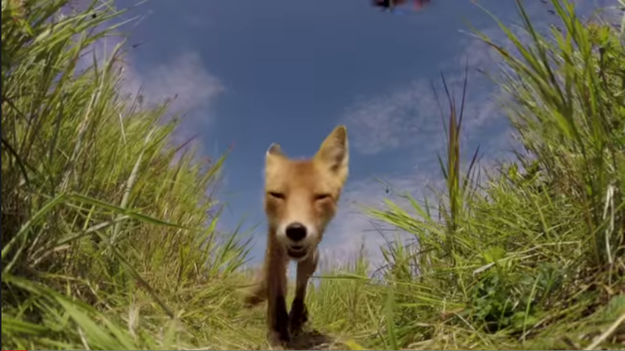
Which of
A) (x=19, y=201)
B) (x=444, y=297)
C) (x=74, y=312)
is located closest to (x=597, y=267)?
(x=444, y=297)

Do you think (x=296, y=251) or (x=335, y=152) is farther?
(x=335, y=152)

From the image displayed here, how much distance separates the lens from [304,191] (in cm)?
346

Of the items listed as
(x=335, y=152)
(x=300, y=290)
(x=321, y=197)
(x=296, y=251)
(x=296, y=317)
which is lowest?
(x=296, y=317)

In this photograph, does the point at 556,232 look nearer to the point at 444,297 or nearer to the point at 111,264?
the point at 444,297

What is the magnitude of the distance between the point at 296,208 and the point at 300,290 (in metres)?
0.99

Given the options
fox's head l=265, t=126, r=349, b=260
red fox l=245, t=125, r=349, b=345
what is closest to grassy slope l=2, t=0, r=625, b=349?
red fox l=245, t=125, r=349, b=345

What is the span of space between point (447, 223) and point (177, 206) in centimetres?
262

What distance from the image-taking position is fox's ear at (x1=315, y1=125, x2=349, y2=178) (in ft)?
12.5

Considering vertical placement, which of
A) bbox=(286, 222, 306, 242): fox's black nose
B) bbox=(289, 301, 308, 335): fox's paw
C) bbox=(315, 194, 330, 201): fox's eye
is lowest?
bbox=(289, 301, 308, 335): fox's paw

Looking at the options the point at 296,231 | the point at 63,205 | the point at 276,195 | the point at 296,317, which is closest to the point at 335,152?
the point at 276,195

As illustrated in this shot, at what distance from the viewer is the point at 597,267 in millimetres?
2561

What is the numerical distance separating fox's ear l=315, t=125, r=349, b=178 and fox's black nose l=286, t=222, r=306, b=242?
696 millimetres

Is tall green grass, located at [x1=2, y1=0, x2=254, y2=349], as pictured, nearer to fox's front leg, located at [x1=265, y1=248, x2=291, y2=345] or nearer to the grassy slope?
the grassy slope

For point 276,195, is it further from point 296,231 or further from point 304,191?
point 296,231
